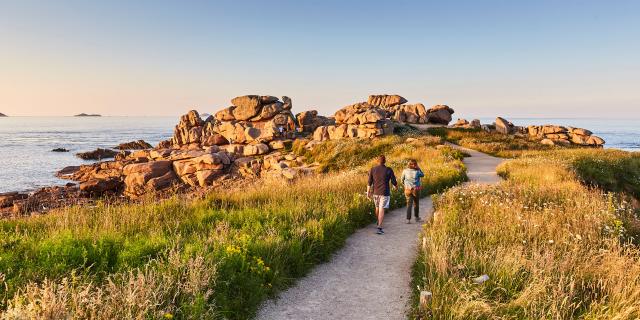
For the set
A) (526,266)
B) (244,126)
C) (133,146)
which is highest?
(244,126)

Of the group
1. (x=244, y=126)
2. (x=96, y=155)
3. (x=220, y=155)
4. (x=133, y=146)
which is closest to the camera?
(x=220, y=155)

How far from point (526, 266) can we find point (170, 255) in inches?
249

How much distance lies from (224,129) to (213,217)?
1440 inches

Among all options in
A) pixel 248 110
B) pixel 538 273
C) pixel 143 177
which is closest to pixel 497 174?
pixel 538 273

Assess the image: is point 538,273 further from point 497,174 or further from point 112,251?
point 497,174

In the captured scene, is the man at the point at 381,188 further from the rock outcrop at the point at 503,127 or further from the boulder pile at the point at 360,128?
the rock outcrop at the point at 503,127

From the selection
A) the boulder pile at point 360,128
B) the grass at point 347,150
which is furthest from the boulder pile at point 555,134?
the grass at point 347,150

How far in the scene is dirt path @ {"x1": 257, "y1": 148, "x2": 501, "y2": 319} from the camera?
6.07 m

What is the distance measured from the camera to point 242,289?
20.1 feet

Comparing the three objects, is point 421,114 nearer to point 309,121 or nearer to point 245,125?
point 309,121

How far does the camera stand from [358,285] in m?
7.10

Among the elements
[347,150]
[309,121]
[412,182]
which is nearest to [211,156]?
[347,150]

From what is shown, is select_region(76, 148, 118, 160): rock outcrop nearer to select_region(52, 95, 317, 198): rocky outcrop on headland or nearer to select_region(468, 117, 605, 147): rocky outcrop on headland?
select_region(52, 95, 317, 198): rocky outcrop on headland

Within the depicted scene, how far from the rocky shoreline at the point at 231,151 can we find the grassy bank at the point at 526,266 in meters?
17.1
